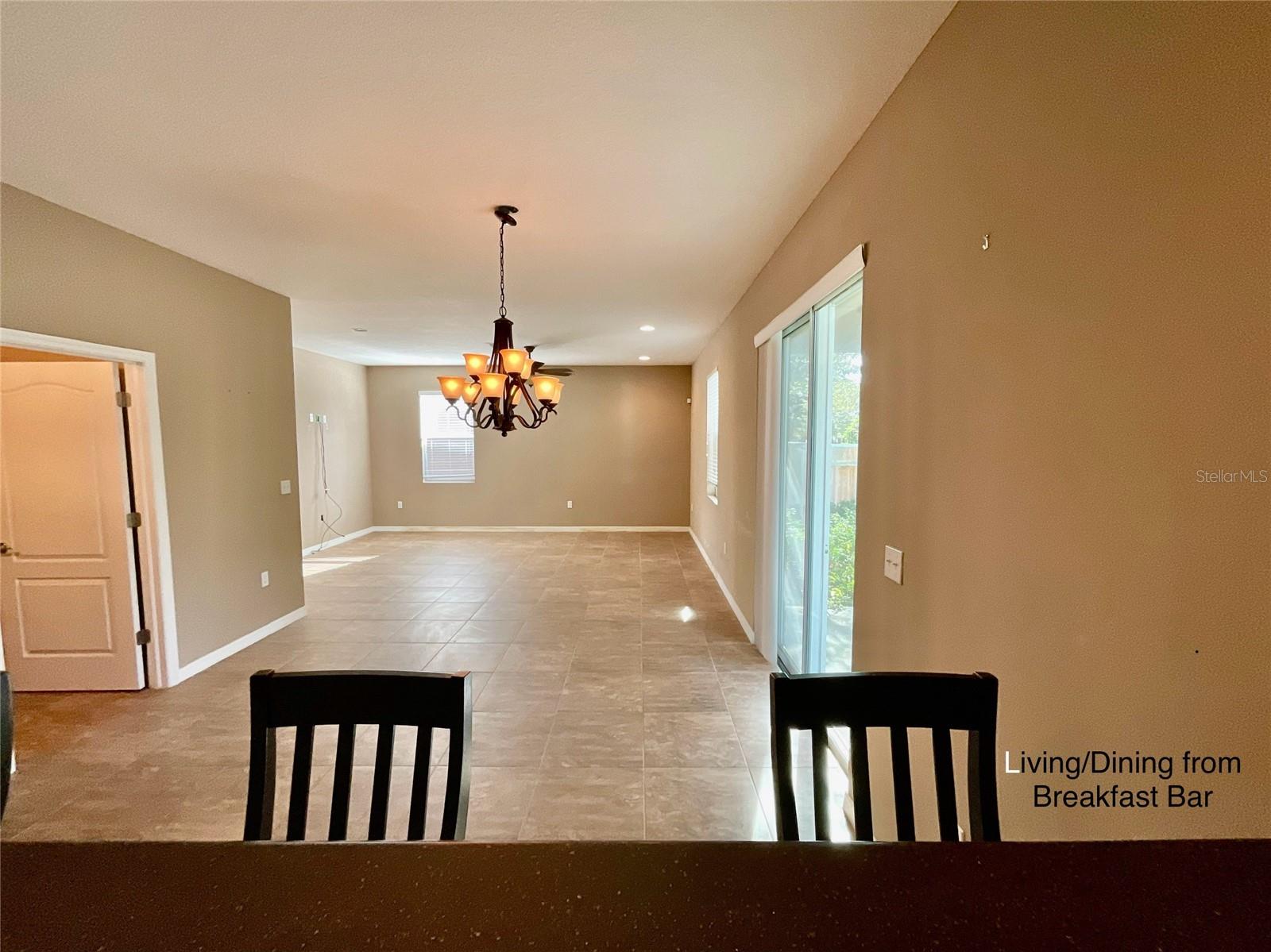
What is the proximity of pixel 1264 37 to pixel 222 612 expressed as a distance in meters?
4.97

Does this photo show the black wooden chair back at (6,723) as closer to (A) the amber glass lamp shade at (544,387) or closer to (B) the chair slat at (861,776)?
(B) the chair slat at (861,776)

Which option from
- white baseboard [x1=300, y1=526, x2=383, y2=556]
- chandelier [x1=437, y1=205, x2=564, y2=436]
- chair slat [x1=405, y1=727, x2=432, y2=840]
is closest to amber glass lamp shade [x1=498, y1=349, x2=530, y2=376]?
chandelier [x1=437, y1=205, x2=564, y2=436]

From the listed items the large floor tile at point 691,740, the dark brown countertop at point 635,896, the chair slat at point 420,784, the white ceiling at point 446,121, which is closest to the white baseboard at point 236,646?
the white ceiling at point 446,121

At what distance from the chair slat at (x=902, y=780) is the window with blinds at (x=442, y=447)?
7766mm

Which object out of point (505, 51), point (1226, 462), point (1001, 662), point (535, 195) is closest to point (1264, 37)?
point (1226, 462)

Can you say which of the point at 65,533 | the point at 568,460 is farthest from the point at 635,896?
the point at 568,460

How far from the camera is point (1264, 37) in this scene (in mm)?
668

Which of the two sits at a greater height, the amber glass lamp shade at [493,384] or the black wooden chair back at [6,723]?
the amber glass lamp shade at [493,384]

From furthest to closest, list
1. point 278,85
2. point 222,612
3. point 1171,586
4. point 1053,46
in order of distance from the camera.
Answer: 1. point 222,612
2. point 278,85
3. point 1053,46
4. point 1171,586

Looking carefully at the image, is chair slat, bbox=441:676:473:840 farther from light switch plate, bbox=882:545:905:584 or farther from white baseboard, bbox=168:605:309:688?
white baseboard, bbox=168:605:309:688

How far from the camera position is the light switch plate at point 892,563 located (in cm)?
162

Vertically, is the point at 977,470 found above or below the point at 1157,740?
above

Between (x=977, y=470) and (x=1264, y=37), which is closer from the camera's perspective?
(x=1264, y=37)

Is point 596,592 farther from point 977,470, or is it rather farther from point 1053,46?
point 1053,46
